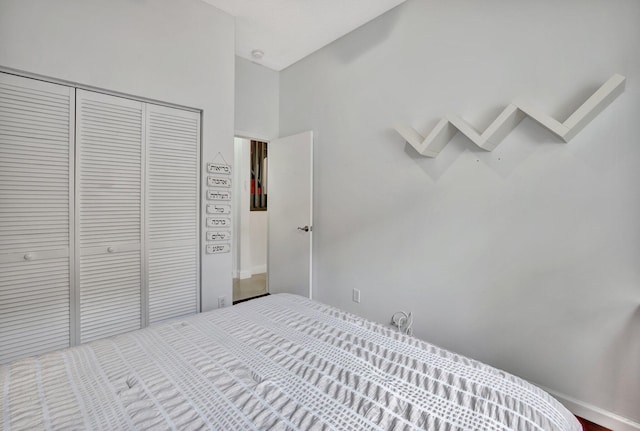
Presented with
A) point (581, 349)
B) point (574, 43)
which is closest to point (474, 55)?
point (574, 43)

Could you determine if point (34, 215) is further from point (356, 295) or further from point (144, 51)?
point (356, 295)

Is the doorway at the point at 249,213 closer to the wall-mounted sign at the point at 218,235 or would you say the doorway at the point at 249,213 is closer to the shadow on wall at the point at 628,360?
the wall-mounted sign at the point at 218,235

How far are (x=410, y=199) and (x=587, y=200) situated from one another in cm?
108

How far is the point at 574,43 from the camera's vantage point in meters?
1.64

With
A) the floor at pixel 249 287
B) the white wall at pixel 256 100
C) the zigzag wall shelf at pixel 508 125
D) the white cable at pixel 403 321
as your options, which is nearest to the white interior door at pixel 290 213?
the white wall at pixel 256 100

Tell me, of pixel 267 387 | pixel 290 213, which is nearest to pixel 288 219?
pixel 290 213

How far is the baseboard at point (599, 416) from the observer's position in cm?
151

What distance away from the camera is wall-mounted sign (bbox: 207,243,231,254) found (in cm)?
258

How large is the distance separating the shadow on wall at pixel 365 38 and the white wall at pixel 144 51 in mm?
1062

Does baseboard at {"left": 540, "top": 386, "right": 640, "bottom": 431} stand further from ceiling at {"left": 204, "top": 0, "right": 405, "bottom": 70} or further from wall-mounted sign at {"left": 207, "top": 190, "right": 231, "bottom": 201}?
ceiling at {"left": 204, "top": 0, "right": 405, "bottom": 70}

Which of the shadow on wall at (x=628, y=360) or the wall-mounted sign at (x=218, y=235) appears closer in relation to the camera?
the shadow on wall at (x=628, y=360)

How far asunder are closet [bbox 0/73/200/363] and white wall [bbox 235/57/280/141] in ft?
3.14

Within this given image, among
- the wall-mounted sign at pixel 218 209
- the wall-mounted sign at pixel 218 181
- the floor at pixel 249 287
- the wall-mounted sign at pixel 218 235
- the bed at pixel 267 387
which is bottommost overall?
the floor at pixel 249 287

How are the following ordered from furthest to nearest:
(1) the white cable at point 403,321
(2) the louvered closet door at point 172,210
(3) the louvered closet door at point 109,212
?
(1) the white cable at point 403,321, (2) the louvered closet door at point 172,210, (3) the louvered closet door at point 109,212
